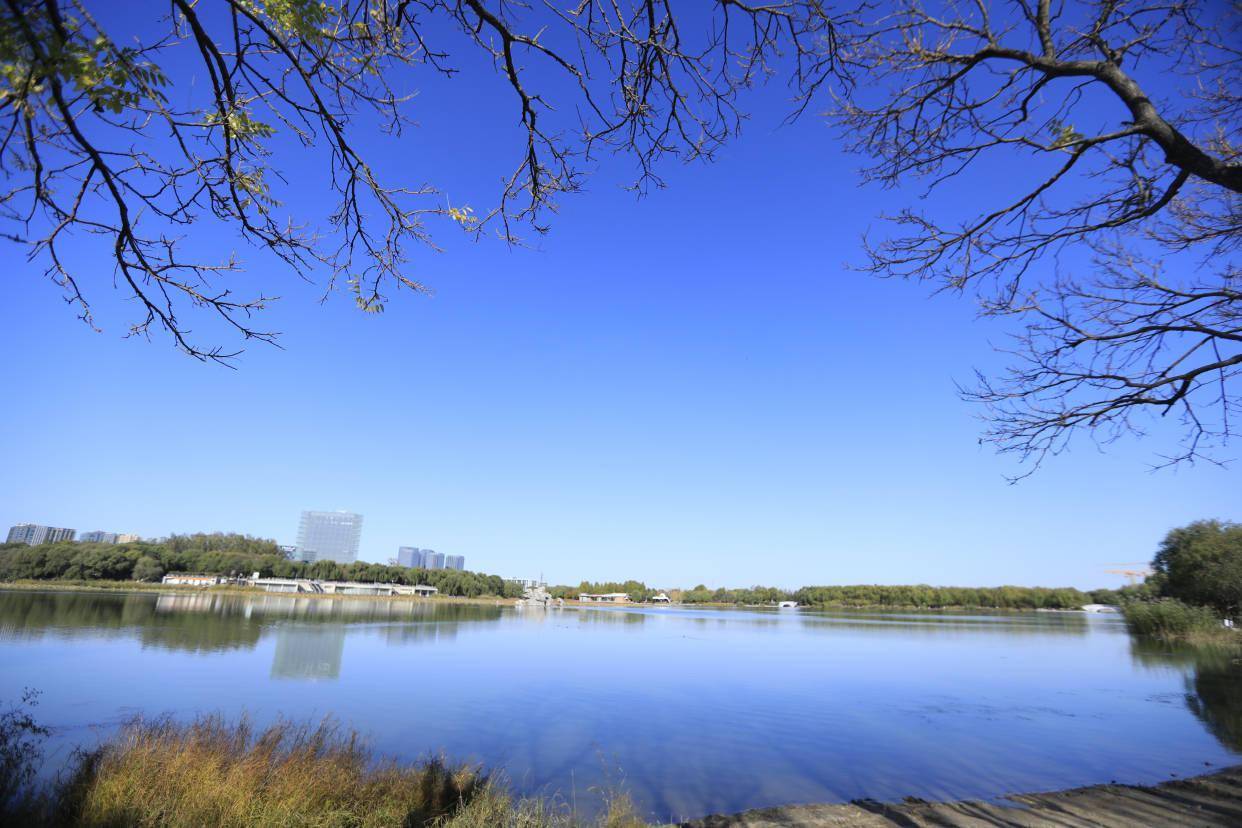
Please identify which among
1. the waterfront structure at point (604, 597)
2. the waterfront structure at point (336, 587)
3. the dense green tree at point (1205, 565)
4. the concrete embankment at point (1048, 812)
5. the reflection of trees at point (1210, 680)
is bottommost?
the waterfront structure at point (604, 597)

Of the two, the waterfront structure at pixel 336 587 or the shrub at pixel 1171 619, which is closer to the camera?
the shrub at pixel 1171 619

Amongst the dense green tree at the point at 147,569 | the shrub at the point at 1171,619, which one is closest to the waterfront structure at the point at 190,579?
the dense green tree at the point at 147,569

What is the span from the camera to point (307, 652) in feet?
93.4

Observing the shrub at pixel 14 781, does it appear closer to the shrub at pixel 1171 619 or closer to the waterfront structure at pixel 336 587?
the shrub at pixel 1171 619

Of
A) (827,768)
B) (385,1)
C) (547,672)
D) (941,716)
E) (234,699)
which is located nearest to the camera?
(385,1)

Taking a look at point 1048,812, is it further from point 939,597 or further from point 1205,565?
point 939,597

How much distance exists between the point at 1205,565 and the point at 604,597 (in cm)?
15242

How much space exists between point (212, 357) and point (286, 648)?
32.0m

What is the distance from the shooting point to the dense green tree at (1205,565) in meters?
34.6

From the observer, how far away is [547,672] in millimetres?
26578

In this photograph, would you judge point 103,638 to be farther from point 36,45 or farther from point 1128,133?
point 1128,133

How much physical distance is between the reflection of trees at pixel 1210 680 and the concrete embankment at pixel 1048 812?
7092 millimetres

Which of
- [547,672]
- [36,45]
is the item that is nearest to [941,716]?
[547,672]

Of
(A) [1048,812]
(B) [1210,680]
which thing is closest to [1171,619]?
(B) [1210,680]
